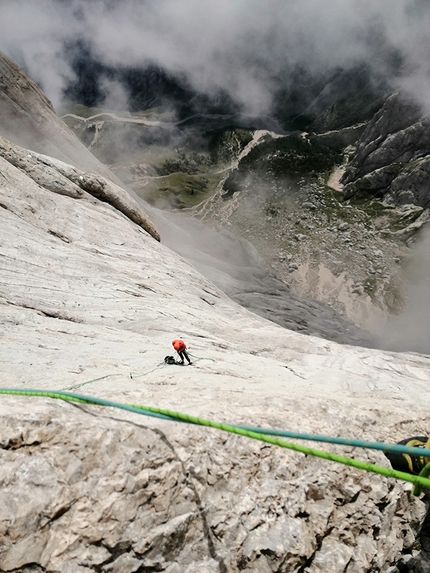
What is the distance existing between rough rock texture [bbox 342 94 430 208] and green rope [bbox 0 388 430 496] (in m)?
82.5

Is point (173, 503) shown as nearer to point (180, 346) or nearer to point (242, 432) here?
point (242, 432)

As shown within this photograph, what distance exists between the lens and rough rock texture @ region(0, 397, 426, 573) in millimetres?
3287

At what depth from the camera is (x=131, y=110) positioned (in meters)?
155

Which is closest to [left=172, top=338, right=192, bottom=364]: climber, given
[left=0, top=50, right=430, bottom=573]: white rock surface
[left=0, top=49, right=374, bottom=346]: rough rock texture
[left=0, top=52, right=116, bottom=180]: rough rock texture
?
[left=0, top=50, right=430, bottom=573]: white rock surface

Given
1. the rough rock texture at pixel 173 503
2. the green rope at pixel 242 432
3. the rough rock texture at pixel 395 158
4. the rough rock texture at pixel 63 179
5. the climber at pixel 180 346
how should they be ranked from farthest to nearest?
the rough rock texture at pixel 395 158
the rough rock texture at pixel 63 179
the climber at pixel 180 346
the rough rock texture at pixel 173 503
the green rope at pixel 242 432

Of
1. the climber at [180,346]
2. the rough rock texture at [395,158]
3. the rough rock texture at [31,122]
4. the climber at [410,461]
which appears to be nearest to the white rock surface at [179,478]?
the climber at [410,461]

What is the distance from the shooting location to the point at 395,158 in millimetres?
79312

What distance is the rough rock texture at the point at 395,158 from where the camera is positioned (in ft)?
236

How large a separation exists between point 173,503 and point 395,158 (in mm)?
95706

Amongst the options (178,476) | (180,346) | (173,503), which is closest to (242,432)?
(178,476)

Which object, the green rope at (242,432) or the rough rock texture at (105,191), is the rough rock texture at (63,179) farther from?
the green rope at (242,432)

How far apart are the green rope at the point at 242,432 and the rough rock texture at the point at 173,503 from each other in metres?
0.18

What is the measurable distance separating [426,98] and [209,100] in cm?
9273

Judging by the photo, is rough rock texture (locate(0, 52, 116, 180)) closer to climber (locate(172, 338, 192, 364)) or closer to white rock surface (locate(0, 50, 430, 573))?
white rock surface (locate(0, 50, 430, 573))
